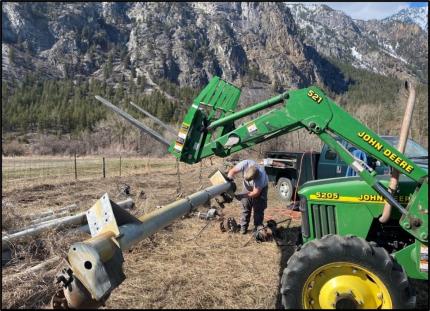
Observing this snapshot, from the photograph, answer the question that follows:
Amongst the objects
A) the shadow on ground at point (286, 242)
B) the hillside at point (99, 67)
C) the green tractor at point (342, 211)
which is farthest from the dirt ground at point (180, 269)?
the hillside at point (99, 67)

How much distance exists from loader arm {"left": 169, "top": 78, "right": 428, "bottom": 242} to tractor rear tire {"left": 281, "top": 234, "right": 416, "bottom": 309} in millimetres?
516

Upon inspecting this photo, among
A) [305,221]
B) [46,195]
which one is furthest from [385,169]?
[46,195]

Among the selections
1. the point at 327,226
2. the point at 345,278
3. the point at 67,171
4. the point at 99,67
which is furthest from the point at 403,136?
the point at 99,67

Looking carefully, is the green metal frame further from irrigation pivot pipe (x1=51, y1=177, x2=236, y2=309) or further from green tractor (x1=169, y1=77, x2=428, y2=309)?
irrigation pivot pipe (x1=51, y1=177, x2=236, y2=309)

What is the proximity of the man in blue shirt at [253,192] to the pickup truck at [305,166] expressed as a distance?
2.42 m

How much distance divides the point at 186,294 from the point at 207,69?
17990 centimetres

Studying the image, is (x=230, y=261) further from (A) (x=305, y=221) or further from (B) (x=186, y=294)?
(A) (x=305, y=221)

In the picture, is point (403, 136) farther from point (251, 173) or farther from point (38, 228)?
point (38, 228)

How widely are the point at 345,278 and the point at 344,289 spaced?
116 millimetres

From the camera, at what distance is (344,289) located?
4027 mm

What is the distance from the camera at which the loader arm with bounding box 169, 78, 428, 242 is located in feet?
13.6

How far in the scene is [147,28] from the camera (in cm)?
18850

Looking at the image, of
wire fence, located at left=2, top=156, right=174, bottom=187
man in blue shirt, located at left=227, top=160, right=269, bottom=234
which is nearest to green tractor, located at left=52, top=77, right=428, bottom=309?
man in blue shirt, located at left=227, top=160, right=269, bottom=234

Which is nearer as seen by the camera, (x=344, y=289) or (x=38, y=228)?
(x=344, y=289)
